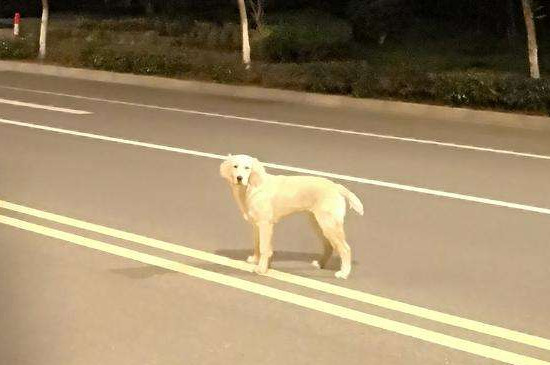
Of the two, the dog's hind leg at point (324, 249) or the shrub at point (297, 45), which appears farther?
the shrub at point (297, 45)

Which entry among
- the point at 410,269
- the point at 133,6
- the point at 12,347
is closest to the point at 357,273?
the point at 410,269

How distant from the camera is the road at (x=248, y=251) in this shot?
4305 millimetres

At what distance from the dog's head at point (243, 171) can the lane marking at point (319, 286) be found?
61 centimetres

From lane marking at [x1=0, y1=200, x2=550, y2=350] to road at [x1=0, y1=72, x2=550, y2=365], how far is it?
0.05ft

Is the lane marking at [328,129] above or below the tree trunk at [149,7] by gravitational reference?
below

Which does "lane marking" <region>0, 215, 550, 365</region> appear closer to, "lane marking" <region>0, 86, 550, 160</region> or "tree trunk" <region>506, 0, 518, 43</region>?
"lane marking" <region>0, 86, 550, 160</region>

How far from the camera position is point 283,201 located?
529 cm

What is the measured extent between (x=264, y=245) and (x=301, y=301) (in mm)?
561

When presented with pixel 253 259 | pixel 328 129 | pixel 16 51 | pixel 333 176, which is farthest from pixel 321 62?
pixel 253 259

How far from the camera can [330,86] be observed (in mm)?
16203

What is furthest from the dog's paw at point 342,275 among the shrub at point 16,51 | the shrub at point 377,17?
the shrub at point 377,17

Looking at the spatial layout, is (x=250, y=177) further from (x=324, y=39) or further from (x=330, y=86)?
(x=324, y=39)

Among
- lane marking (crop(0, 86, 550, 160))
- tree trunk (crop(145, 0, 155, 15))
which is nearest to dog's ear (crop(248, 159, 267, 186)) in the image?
lane marking (crop(0, 86, 550, 160))

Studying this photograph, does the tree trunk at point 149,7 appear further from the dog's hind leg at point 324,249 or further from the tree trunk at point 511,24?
the dog's hind leg at point 324,249
